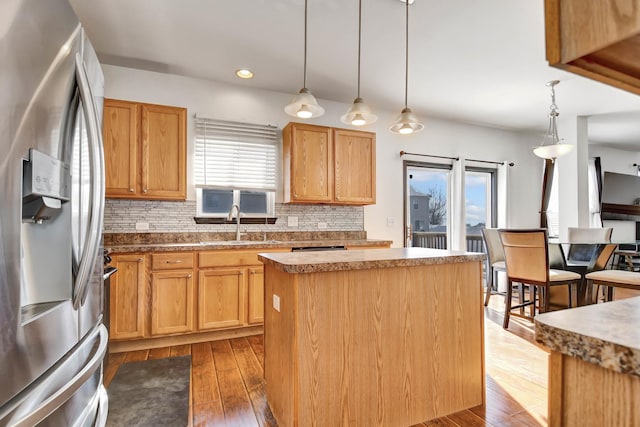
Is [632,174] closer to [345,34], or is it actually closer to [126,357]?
[345,34]

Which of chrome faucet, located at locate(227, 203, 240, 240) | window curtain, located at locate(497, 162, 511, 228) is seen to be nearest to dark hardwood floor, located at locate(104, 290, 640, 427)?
chrome faucet, located at locate(227, 203, 240, 240)

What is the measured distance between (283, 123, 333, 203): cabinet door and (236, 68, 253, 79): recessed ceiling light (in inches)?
27.1

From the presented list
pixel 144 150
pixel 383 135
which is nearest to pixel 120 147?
pixel 144 150

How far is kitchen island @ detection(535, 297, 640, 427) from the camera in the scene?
518 mm

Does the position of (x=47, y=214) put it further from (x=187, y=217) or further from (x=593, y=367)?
(x=187, y=217)

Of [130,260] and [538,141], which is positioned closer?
[130,260]

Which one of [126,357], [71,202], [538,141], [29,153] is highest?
[538,141]

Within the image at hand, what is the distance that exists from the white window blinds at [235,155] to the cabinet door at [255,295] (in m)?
1.10

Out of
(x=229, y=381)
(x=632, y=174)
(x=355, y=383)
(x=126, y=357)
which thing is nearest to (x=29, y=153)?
(x=355, y=383)

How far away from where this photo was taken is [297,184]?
147 inches

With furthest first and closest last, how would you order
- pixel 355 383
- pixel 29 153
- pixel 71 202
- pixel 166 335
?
pixel 166 335, pixel 355 383, pixel 71 202, pixel 29 153

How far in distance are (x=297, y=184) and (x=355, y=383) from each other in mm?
2427

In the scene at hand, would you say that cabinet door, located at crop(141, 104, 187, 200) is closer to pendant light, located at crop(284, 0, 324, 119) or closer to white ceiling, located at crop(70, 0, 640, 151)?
white ceiling, located at crop(70, 0, 640, 151)

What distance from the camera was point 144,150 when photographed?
3164mm
